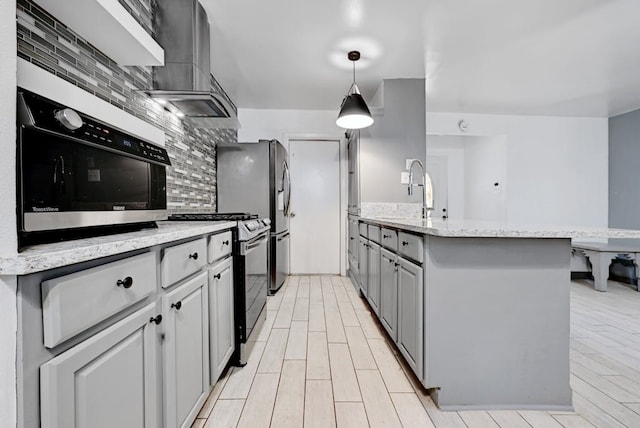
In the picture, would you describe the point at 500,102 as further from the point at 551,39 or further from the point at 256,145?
the point at 256,145

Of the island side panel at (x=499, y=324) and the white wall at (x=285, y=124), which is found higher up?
the white wall at (x=285, y=124)

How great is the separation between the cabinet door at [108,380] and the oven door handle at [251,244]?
88 cm

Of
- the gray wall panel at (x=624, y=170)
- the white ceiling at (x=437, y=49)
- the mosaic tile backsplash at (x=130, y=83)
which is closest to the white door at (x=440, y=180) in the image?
→ the white ceiling at (x=437, y=49)

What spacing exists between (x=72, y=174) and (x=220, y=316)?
1.00 metres

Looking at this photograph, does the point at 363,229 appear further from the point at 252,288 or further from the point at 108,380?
the point at 108,380

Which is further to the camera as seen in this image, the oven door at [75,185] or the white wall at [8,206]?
the oven door at [75,185]

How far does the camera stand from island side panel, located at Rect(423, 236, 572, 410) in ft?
5.04

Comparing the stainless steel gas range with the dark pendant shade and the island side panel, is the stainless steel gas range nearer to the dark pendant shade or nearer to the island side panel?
the island side panel

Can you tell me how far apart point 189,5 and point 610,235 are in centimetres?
266

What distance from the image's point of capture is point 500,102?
4328 mm

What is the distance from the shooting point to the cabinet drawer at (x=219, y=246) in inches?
60.8

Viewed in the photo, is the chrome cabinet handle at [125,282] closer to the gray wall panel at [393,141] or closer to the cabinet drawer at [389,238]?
the cabinet drawer at [389,238]

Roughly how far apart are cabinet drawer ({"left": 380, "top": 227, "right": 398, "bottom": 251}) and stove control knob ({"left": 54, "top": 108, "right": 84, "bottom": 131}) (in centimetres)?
170

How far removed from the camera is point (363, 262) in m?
3.27
